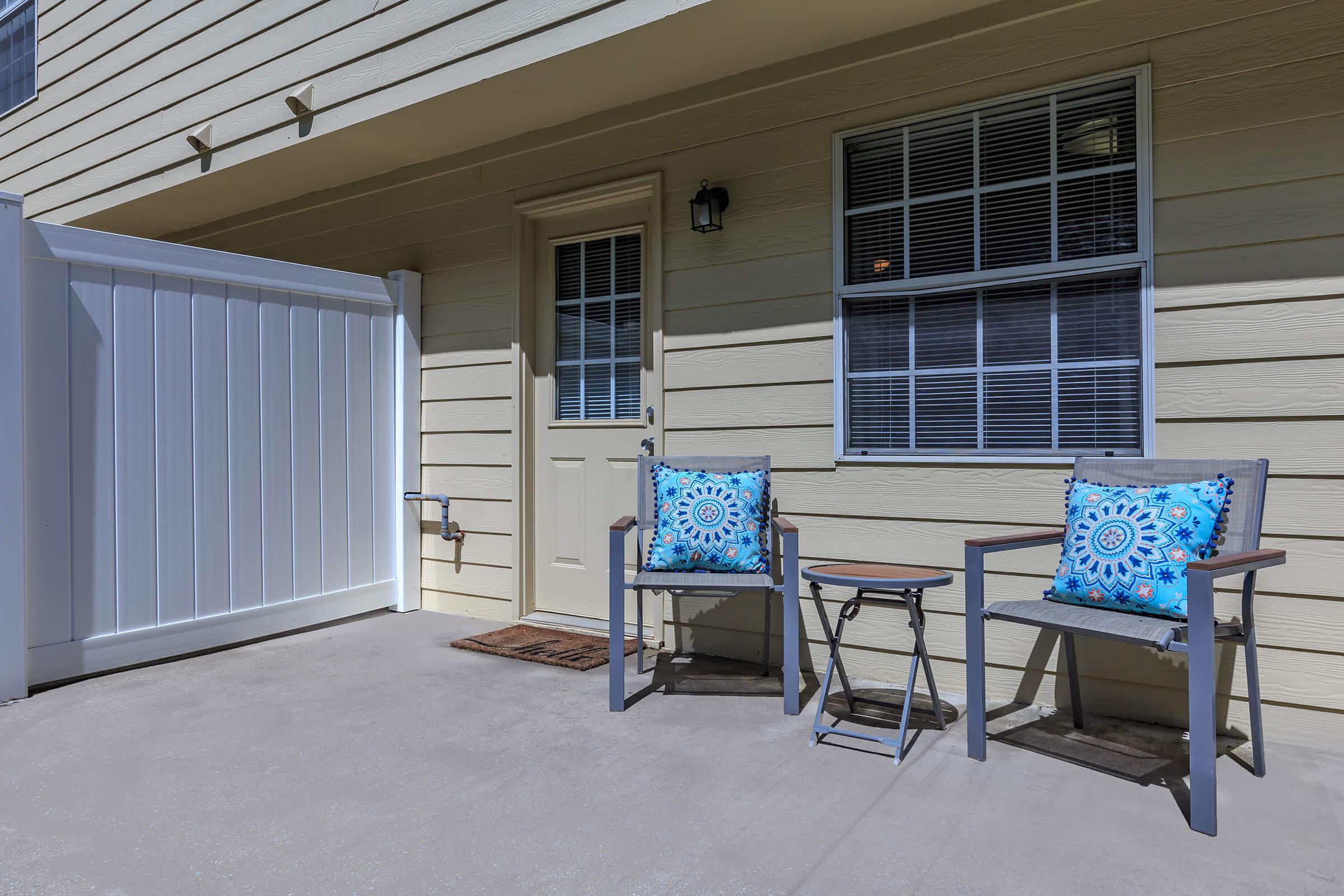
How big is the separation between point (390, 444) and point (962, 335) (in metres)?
2.91

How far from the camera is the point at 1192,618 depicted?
5.87ft

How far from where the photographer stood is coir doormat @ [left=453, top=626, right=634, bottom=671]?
3.23m

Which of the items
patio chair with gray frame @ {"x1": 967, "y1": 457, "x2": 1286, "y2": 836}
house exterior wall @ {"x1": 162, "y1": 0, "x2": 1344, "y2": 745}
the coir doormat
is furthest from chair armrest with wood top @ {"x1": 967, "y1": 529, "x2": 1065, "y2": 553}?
the coir doormat

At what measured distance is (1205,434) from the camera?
94.2 inches

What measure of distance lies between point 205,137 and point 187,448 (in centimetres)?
191

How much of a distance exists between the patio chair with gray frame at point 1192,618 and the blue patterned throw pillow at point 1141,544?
40 millimetres

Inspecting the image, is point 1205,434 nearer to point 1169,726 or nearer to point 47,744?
point 1169,726

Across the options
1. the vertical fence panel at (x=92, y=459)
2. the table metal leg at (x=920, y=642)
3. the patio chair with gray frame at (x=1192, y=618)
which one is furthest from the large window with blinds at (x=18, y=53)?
the patio chair with gray frame at (x=1192, y=618)

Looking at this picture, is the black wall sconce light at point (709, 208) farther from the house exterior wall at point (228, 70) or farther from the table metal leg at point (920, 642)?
the table metal leg at point (920, 642)

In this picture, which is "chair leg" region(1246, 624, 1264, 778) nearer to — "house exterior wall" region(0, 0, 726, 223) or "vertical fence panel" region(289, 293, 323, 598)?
"house exterior wall" region(0, 0, 726, 223)

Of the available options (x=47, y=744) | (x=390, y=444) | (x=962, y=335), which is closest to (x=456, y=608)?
(x=390, y=444)

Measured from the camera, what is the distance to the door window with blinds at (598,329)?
3701mm

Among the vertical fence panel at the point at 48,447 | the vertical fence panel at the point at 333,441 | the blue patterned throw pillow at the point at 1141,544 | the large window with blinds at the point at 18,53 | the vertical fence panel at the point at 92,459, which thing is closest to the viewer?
the blue patterned throw pillow at the point at 1141,544

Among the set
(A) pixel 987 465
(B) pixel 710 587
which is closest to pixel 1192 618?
(A) pixel 987 465
